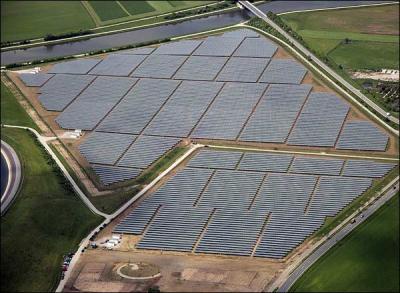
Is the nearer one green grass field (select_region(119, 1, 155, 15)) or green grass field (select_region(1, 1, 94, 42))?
green grass field (select_region(1, 1, 94, 42))

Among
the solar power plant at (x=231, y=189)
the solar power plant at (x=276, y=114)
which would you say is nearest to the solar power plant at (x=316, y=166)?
the solar power plant at (x=231, y=189)

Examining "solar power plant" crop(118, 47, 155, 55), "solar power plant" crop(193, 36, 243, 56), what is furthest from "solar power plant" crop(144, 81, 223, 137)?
"solar power plant" crop(118, 47, 155, 55)

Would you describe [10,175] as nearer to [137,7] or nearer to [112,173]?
[112,173]

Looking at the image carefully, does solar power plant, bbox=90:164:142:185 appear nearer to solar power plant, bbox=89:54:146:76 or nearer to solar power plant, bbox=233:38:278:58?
solar power plant, bbox=89:54:146:76

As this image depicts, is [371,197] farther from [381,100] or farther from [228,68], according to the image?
[228,68]

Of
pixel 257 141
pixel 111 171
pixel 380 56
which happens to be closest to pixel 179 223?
pixel 111 171

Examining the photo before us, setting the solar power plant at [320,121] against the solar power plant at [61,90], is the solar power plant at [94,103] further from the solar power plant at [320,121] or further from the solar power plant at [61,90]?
the solar power plant at [320,121]
